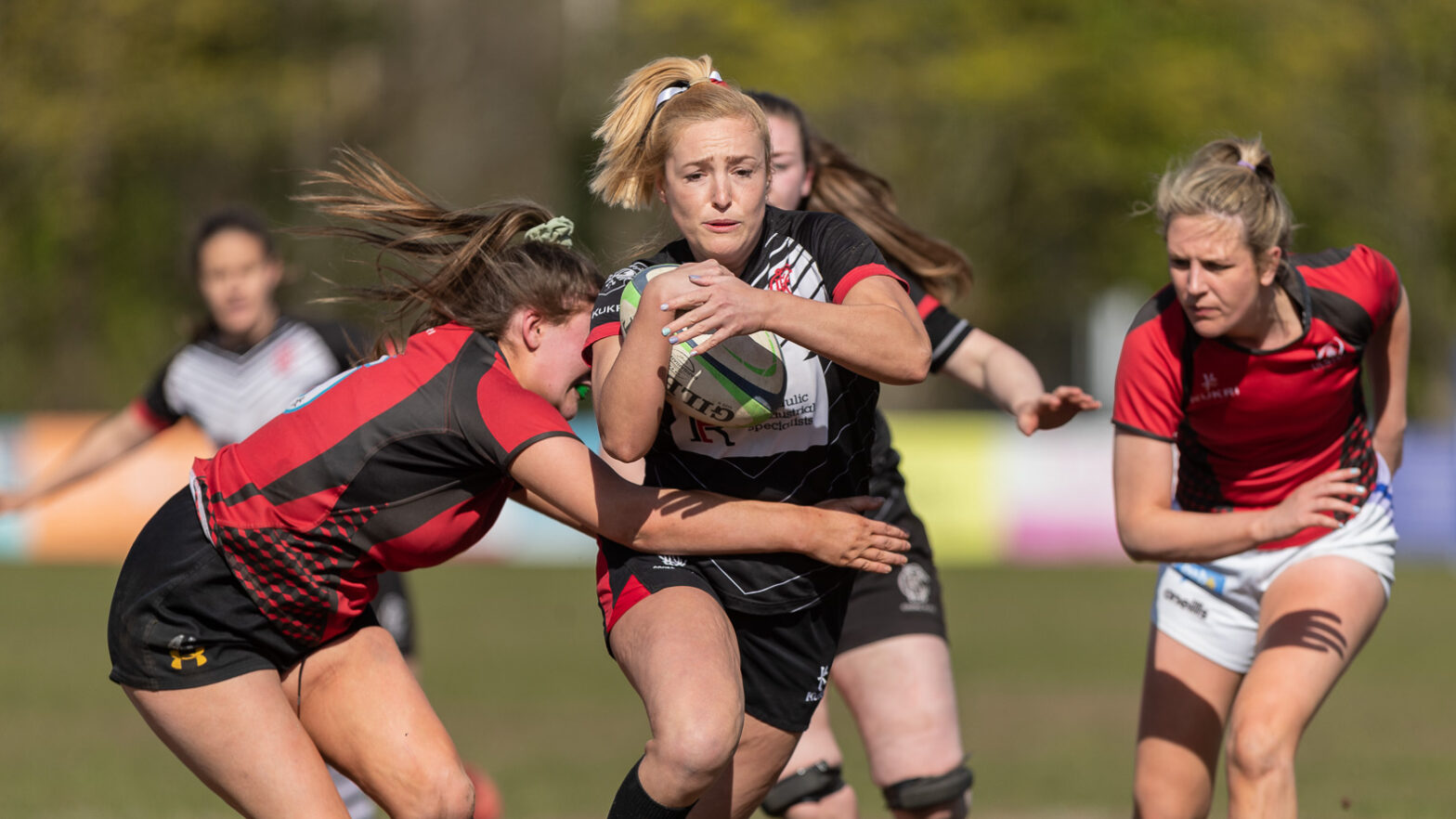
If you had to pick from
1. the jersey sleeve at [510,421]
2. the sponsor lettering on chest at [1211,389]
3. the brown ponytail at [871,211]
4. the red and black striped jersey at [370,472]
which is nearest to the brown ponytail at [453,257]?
the red and black striped jersey at [370,472]

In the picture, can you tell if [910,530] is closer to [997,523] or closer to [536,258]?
[536,258]

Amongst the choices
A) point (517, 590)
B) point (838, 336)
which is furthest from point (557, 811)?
point (517, 590)

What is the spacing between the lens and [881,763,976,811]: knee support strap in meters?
4.84

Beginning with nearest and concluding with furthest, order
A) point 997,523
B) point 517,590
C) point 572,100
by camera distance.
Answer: point 517,590 < point 997,523 < point 572,100

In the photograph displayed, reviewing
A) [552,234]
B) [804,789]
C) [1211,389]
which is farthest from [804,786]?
[552,234]

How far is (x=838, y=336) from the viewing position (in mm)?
3539

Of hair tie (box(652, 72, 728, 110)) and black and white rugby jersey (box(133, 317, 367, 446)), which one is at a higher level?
hair tie (box(652, 72, 728, 110))

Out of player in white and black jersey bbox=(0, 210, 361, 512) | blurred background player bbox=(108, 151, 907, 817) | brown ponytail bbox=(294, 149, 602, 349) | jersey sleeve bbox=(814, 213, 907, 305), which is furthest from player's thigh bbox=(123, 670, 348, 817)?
player in white and black jersey bbox=(0, 210, 361, 512)

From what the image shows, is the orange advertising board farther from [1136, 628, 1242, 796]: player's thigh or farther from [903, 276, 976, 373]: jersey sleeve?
[1136, 628, 1242, 796]: player's thigh

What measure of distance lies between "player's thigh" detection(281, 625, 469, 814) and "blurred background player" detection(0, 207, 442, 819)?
1934 millimetres

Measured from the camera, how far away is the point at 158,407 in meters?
6.38

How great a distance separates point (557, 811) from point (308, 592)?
324 centimetres

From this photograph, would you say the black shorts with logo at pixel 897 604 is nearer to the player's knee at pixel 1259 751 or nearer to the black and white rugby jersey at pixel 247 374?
the player's knee at pixel 1259 751

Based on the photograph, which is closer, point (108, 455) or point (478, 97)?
point (108, 455)
